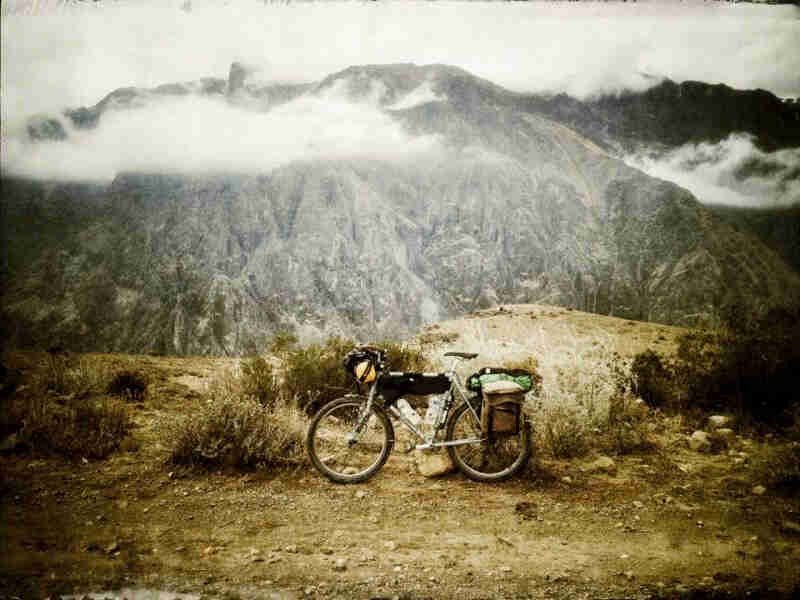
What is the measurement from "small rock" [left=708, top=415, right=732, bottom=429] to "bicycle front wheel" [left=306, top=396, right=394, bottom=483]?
178 inches

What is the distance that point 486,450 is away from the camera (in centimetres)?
532

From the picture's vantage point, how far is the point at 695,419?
6.95m

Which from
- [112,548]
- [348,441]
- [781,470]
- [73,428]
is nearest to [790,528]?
[781,470]

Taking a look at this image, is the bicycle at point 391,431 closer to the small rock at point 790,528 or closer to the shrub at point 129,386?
the small rock at point 790,528

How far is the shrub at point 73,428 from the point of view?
5.46m

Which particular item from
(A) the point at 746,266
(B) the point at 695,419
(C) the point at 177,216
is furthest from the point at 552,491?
(C) the point at 177,216

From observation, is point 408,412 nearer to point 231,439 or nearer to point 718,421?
point 231,439

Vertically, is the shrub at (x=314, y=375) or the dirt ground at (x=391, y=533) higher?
the shrub at (x=314, y=375)

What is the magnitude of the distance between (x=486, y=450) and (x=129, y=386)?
5746mm

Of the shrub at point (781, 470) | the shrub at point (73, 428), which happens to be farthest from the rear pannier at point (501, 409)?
the shrub at point (73, 428)

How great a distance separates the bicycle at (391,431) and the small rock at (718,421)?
3132 mm

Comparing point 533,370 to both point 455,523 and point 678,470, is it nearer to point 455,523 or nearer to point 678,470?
point 678,470

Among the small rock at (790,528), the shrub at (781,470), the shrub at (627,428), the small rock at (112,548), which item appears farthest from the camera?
the shrub at (627,428)

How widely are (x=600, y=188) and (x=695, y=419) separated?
336 ft
